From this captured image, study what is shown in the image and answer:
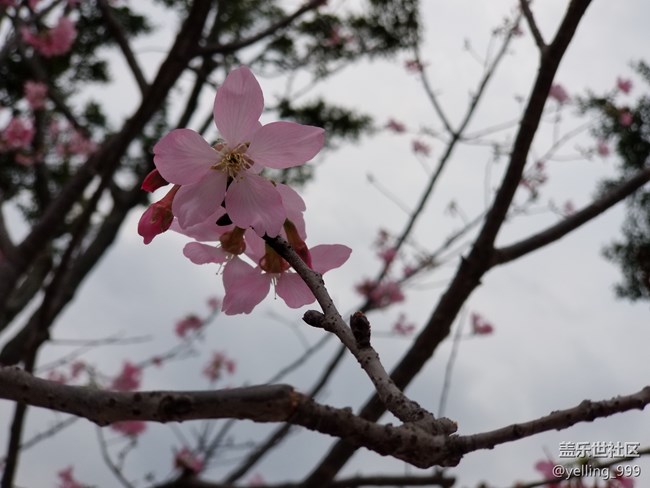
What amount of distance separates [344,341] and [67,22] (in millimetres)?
3526

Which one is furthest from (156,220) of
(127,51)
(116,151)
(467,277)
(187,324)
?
(187,324)

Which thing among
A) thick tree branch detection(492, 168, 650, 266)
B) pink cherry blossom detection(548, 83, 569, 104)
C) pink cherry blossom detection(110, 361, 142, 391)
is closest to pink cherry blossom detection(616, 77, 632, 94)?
pink cherry blossom detection(548, 83, 569, 104)

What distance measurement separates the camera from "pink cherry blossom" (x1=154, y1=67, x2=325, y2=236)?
58 cm

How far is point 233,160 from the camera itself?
63cm

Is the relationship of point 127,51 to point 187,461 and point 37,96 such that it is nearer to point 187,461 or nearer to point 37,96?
point 37,96

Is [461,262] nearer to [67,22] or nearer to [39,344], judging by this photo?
[39,344]

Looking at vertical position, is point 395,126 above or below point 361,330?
above

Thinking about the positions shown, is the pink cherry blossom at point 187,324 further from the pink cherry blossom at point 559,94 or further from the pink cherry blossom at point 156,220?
the pink cherry blossom at point 156,220

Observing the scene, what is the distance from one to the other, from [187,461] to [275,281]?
1.74 metres

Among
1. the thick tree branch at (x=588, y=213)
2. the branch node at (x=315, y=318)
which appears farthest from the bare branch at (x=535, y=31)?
the branch node at (x=315, y=318)

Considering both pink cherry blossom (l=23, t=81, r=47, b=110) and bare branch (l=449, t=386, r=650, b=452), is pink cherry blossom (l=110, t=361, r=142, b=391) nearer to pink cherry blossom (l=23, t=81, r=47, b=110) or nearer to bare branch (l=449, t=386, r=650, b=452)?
pink cherry blossom (l=23, t=81, r=47, b=110)

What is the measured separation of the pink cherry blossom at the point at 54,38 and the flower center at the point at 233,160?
3.25 m

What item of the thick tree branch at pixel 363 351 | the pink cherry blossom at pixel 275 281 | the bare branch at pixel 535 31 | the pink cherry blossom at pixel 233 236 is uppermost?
the bare branch at pixel 535 31

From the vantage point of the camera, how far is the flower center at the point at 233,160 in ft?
2.01
